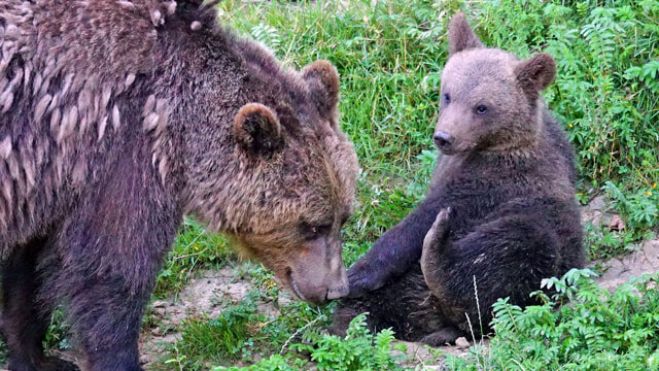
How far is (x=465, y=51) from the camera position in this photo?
8273 mm

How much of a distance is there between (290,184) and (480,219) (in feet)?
5.53

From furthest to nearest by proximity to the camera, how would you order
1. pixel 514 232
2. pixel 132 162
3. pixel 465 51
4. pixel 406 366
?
pixel 465 51
pixel 514 232
pixel 406 366
pixel 132 162

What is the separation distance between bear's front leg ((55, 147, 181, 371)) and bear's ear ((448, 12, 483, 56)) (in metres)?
3.03

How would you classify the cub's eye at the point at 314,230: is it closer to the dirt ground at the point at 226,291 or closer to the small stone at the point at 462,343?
the dirt ground at the point at 226,291

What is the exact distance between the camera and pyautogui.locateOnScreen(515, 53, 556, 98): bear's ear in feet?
25.1

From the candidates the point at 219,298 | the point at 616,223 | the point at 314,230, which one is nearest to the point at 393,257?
the point at 314,230

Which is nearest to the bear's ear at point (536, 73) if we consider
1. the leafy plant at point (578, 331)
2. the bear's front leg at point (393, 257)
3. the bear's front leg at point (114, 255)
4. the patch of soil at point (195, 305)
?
the bear's front leg at point (393, 257)

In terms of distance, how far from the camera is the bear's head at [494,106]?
7.64 metres

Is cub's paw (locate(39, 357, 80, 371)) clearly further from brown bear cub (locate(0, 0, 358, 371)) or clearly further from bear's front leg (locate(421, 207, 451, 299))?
bear's front leg (locate(421, 207, 451, 299))

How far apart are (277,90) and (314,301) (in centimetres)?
124

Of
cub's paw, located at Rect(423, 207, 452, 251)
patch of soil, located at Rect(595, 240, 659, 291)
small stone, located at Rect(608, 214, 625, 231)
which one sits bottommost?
patch of soil, located at Rect(595, 240, 659, 291)

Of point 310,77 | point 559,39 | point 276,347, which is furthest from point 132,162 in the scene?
point 559,39

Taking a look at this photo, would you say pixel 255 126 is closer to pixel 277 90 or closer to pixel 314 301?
pixel 277 90

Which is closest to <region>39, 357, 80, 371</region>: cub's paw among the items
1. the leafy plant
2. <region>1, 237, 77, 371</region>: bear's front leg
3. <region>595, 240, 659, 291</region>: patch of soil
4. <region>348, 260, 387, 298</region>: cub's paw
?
<region>1, 237, 77, 371</region>: bear's front leg
